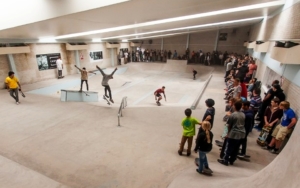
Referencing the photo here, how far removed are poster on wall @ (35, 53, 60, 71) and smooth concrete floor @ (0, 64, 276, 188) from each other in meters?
5.47

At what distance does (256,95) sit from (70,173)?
5453mm

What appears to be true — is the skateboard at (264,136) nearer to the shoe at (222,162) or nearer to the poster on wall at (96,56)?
the shoe at (222,162)

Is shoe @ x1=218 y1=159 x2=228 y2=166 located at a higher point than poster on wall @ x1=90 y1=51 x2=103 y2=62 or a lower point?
lower

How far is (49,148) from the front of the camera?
4113 mm

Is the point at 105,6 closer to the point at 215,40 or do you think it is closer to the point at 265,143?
the point at 265,143

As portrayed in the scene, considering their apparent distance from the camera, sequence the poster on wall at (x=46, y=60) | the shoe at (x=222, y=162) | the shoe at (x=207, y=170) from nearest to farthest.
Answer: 1. the shoe at (x=207, y=170)
2. the shoe at (x=222, y=162)
3. the poster on wall at (x=46, y=60)

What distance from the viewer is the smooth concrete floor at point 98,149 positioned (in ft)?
10.1

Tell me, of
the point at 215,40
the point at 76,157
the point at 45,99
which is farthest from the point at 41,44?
the point at 215,40

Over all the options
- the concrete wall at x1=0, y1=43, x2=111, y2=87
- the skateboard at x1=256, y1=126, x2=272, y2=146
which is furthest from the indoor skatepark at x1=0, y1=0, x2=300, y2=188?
the concrete wall at x1=0, y1=43, x2=111, y2=87

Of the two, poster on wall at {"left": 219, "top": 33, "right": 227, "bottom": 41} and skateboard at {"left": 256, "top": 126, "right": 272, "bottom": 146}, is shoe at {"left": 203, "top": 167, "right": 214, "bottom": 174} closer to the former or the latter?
skateboard at {"left": 256, "top": 126, "right": 272, "bottom": 146}

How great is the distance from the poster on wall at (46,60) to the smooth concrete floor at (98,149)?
5.47 m

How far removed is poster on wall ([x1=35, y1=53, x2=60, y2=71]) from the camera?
1184 cm

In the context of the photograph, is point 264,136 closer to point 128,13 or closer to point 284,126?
point 284,126

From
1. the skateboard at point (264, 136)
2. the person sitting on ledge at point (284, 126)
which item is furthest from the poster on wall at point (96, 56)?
the person sitting on ledge at point (284, 126)
